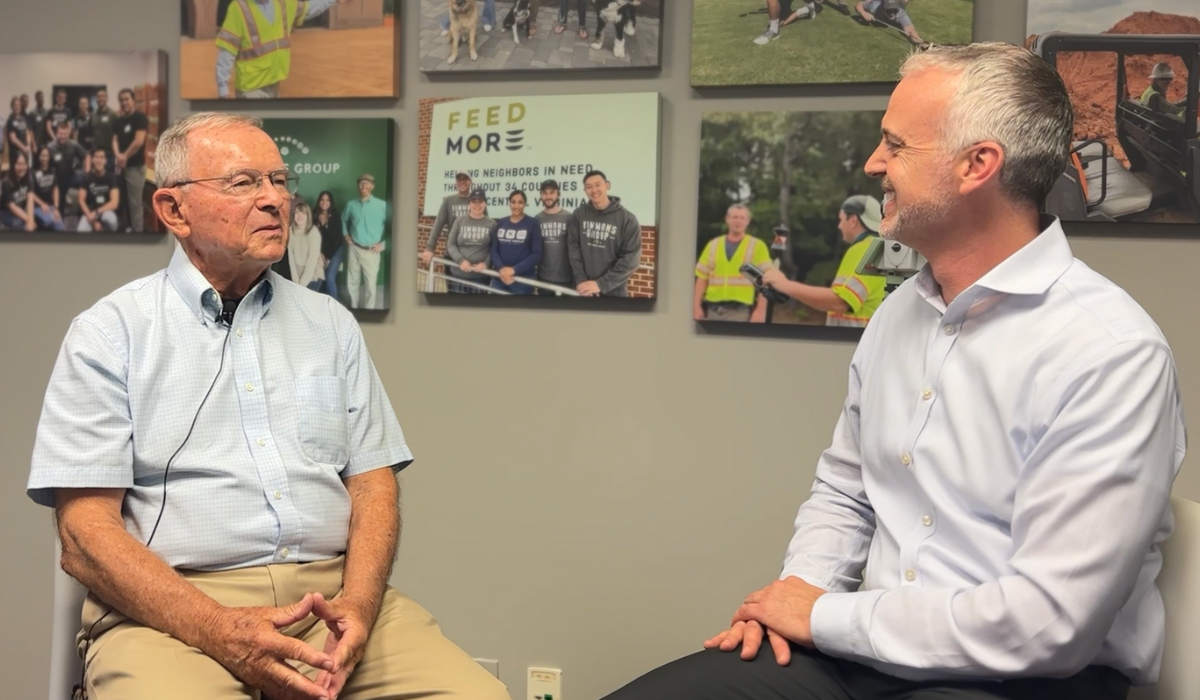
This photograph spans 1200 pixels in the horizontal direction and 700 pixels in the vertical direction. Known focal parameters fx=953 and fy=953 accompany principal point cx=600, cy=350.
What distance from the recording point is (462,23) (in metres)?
2.17

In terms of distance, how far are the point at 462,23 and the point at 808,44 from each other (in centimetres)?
78

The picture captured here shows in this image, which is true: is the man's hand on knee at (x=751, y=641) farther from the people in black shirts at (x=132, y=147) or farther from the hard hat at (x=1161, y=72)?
the people in black shirts at (x=132, y=147)

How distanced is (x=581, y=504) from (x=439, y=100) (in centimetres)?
99

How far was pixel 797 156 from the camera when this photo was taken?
2.02 m

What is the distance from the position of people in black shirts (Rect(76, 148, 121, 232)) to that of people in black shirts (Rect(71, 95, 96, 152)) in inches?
1.0

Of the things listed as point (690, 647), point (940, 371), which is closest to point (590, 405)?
point (690, 647)

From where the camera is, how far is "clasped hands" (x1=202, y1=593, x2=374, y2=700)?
132 centimetres

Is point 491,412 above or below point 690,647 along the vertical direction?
above

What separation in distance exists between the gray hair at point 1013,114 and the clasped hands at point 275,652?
111 cm

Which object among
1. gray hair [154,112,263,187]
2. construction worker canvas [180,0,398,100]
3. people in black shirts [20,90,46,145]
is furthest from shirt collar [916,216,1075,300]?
people in black shirts [20,90,46,145]

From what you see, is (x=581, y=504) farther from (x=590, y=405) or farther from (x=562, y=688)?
(x=562, y=688)

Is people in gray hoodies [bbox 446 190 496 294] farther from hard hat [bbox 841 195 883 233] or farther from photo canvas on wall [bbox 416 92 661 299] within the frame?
hard hat [bbox 841 195 883 233]

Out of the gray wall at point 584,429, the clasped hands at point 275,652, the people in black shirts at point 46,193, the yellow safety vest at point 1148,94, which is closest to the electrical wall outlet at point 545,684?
the gray wall at point 584,429

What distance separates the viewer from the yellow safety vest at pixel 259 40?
2.24 metres
